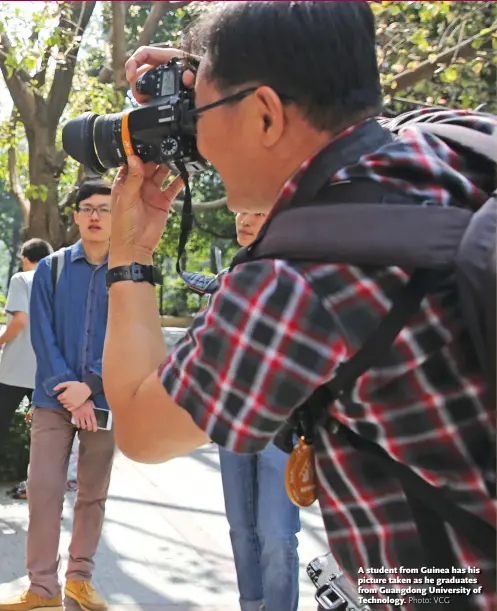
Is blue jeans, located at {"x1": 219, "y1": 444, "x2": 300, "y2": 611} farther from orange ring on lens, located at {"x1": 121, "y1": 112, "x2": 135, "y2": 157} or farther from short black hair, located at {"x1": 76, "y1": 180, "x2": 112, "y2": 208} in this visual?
orange ring on lens, located at {"x1": 121, "y1": 112, "x2": 135, "y2": 157}

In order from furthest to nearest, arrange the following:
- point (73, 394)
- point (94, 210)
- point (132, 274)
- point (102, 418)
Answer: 1. point (94, 210)
2. point (102, 418)
3. point (73, 394)
4. point (132, 274)

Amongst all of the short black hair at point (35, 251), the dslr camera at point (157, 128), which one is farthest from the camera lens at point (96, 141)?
the short black hair at point (35, 251)

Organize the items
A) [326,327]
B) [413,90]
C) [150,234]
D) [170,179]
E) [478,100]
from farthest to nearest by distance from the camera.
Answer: [413,90], [478,100], [170,179], [150,234], [326,327]

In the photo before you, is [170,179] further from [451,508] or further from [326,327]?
[451,508]

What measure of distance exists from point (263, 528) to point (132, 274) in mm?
1936

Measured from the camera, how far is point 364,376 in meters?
1.03

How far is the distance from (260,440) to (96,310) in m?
2.67

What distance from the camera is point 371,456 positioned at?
1079 millimetres

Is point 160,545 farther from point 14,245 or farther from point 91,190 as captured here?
point 14,245

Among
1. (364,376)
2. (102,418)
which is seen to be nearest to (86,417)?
(102,418)

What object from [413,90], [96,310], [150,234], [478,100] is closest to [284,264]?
[150,234]

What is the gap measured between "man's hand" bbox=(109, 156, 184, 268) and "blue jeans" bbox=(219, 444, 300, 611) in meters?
1.65

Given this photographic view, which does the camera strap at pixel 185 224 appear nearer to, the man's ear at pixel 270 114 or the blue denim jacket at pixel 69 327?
the man's ear at pixel 270 114

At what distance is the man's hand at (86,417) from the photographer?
3516 mm
